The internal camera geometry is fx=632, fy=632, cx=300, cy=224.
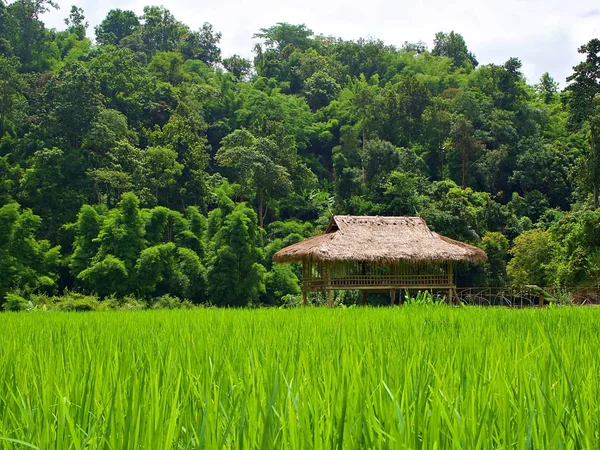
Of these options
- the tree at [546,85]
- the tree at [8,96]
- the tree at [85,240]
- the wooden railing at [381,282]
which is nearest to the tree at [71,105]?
the tree at [8,96]

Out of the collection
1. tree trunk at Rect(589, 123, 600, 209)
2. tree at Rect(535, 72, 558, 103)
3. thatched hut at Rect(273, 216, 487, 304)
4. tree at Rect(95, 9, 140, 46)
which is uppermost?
tree at Rect(95, 9, 140, 46)

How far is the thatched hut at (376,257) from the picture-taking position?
58.4 ft

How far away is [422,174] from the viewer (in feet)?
108

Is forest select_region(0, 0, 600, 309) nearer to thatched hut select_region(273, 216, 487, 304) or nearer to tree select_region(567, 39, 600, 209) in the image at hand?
tree select_region(567, 39, 600, 209)

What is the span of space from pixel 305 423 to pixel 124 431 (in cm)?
25

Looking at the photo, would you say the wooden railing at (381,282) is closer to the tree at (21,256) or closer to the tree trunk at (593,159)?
the tree trunk at (593,159)

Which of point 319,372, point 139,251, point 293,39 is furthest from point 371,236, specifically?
point 293,39

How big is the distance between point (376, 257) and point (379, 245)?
733 mm

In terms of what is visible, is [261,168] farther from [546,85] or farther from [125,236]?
[546,85]

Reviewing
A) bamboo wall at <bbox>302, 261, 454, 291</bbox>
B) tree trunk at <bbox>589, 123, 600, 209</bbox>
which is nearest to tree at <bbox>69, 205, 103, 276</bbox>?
bamboo wall at <bbox>302, 261, 454, 291</bbox>

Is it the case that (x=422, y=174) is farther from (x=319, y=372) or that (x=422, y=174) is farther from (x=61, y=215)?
(x=319, y=372)

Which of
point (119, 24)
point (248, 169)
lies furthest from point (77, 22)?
point (248, 169)

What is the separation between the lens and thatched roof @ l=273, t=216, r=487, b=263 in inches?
698

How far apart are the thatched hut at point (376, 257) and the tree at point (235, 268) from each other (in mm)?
4455
